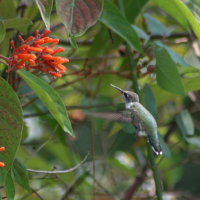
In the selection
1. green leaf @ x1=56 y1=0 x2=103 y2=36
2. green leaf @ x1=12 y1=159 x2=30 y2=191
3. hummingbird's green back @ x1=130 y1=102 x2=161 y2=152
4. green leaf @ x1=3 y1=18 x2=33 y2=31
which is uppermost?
green leaf @ x1=56 y1=0 x2=103 y2=36

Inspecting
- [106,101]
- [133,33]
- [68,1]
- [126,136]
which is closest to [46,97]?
[68,1]

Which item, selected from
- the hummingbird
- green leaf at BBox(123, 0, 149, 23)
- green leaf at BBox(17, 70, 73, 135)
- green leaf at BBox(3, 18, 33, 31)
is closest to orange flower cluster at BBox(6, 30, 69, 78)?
green leaf at BBox(17, 70, 73, 135)

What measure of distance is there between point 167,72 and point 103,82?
542 mm

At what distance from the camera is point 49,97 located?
102 centimetres

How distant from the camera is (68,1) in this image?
1133mm

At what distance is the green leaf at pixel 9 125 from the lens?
1.08 meters

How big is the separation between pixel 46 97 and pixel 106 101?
35.0 inches

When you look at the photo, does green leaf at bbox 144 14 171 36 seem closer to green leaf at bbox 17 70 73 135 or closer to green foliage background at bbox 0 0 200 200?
green foliage background at bbox 0 0 200 200

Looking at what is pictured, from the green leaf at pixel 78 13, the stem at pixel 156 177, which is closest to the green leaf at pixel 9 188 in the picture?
the green leaf at pixel 78 13

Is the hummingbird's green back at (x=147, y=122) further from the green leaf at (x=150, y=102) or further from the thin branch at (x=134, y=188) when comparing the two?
the thin branch at (x=134, y=188)

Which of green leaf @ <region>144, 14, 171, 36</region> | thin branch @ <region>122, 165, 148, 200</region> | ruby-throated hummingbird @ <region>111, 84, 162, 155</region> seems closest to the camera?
ruby-throated hummingbird @ <region>111, 84, 162, 155</region>

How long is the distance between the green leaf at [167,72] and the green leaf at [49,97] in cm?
51

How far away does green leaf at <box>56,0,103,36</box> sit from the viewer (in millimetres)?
1076

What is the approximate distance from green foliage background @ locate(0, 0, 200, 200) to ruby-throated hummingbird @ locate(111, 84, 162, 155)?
87mm
